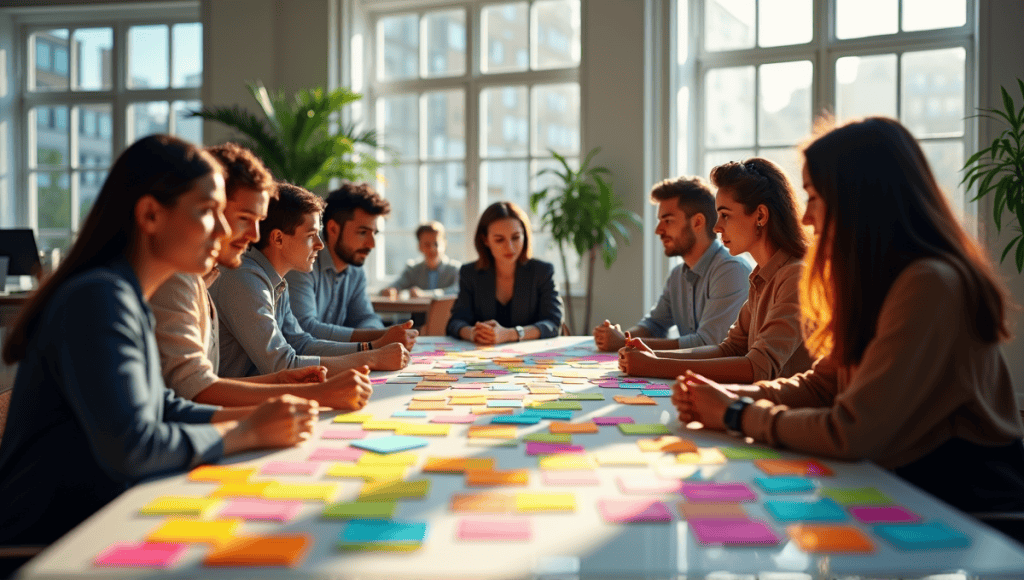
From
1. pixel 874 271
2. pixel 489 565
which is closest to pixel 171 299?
pixel 489 565

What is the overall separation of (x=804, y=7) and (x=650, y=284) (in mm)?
2348

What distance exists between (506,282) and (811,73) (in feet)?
10.8

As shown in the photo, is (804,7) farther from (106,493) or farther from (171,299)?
(106,493)

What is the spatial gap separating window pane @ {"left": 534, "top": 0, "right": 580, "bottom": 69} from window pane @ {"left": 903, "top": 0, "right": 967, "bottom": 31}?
2415 millimetres

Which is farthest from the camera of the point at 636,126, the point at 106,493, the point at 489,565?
the point at 636,126

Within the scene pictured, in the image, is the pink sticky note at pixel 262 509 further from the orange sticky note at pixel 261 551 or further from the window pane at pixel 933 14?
the window pane at pixel 933 14

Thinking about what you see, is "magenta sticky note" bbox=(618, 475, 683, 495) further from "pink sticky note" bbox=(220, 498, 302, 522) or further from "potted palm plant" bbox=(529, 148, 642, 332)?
"potted palm plant" bbox=(529, 148, 642, 332)

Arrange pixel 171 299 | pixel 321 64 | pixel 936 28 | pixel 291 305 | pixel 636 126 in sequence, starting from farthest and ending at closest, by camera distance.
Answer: pixel 321 64 < pixel 636 126 < pixel 936 28 < pixel 291 305 < pixel 171 299

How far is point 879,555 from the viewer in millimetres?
905

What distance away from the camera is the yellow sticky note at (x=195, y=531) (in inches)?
36.9

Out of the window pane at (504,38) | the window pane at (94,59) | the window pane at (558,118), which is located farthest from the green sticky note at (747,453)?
the window pane at (94,59)

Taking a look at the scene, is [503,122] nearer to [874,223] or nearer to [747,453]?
[874,223]

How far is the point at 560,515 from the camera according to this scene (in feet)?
3.39

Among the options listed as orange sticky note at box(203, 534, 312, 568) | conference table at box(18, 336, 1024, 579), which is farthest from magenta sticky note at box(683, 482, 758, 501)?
orange sticky note at box(203, 534, 312, 568)
